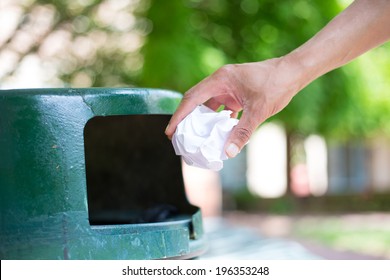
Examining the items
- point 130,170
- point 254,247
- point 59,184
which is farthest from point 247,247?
point 59,184

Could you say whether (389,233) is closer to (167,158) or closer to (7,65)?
(7,65)

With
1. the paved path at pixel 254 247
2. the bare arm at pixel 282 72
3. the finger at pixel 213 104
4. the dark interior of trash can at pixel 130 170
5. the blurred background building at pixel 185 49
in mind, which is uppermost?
the blurred background building at pixel 185 49

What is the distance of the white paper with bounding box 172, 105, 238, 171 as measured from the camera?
2.47 m

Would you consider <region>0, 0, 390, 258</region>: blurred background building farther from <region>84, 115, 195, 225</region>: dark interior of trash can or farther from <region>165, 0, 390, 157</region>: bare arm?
<region>165, 0, 390, 157</region>: bare arm

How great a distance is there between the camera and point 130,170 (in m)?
3.75

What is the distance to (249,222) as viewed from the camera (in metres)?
17.9

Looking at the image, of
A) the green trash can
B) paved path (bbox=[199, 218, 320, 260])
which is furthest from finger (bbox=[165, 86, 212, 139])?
paved path (bbox=[199, 218, 320, 260])

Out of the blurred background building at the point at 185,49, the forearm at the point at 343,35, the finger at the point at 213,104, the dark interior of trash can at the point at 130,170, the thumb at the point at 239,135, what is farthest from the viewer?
the blurred background building at the point at 185,49

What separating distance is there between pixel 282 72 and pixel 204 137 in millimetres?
343

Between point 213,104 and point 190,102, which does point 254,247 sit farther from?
point 190,102

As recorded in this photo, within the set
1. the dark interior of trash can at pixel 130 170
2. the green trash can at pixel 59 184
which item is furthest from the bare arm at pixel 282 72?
the dark interior of trash can at pixel 130 170

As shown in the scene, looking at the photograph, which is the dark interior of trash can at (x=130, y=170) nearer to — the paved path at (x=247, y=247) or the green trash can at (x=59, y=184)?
the green trash can at (x=59, y=184)

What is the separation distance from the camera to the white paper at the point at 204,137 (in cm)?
247

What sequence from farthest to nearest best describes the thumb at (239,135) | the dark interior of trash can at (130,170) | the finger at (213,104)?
1. the dark interior of trash can at (130,170)
2. the finger at (213,104)
3. the thumb at (239,135)
